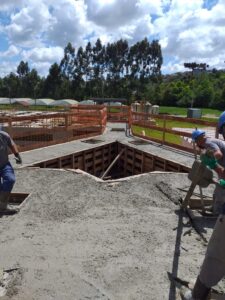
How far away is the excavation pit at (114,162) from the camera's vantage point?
12.2m

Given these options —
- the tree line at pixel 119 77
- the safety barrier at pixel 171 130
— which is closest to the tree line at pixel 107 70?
the tree line at pixel 119 77

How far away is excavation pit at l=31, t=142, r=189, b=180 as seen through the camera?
481 inches

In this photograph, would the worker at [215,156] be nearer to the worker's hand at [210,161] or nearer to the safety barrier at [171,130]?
the worker's hand at [210,161]

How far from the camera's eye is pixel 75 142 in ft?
52.1

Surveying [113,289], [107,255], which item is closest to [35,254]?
[107,255]

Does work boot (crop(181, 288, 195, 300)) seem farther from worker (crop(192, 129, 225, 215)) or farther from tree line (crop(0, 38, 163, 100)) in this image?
tree line (crop(0, 38, 163, 100))

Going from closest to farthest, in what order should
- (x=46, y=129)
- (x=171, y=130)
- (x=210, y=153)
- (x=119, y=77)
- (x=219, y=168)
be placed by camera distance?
(x=219, y=168), (x=210, y=153), (x=171, y=130), (x=46, y=129), (x=119, y=77)

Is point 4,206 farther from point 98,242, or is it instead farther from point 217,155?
point 217,155

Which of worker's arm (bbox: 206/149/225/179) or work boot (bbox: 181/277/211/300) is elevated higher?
worker's arm (bbox: 206/149/225/179)

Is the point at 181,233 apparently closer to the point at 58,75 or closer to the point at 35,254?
Result: the point at 35,254

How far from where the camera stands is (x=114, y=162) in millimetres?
15094

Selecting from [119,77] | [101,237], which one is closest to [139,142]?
[101,237]

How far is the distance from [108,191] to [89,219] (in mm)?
1641

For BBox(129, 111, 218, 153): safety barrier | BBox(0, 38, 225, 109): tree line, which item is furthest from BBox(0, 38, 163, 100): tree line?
BBox(129, 111, 218, 153): safety barrier
